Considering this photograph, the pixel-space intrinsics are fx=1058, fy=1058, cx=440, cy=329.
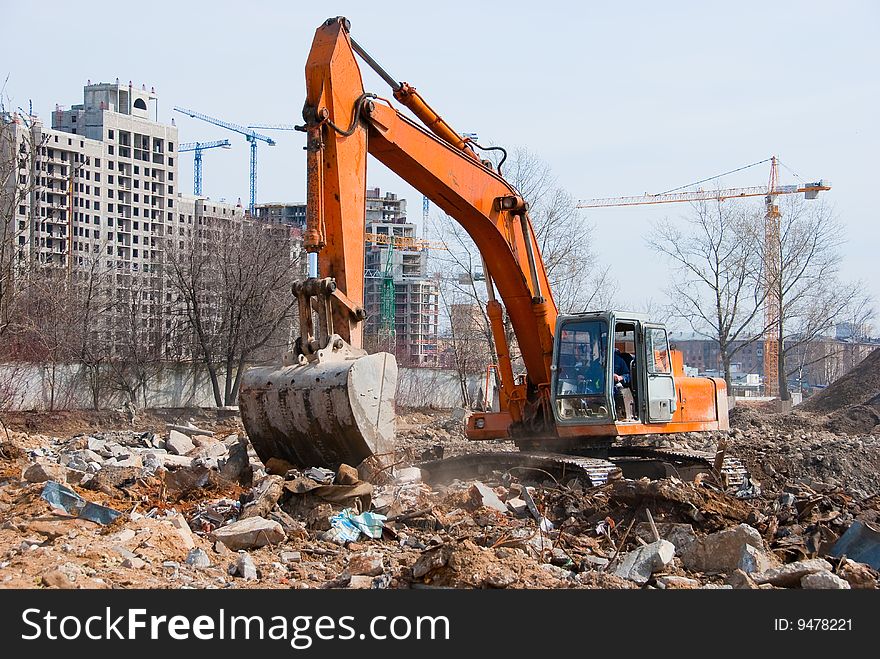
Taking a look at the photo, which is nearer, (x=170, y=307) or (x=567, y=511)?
(x=567, y=511)

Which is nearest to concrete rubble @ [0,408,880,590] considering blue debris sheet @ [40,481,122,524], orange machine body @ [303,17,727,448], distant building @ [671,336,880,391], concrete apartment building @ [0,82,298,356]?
blue debris sheet @ [40,481,122,524]

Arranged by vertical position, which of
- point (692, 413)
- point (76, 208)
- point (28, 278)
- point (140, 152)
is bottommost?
point (692, 413)

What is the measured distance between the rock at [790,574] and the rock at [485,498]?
317cm

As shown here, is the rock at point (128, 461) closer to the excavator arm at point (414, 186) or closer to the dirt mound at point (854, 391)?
the excavator arm at point (414, 186)

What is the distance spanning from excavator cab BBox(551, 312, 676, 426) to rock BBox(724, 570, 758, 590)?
17.5 feet

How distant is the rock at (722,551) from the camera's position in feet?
26.5

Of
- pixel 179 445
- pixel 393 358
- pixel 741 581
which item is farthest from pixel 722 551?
pixel 179 445

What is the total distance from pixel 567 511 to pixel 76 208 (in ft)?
336

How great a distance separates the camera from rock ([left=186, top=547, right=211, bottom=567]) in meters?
7.65

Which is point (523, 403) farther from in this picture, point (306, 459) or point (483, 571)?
point (483, 571)

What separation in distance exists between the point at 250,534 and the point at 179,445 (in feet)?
24.0

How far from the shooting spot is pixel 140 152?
112 metres

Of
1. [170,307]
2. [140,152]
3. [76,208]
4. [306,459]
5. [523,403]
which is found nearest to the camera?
[306,459]

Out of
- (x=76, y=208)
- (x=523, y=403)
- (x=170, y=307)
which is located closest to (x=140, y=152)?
(x=76, y=208)
